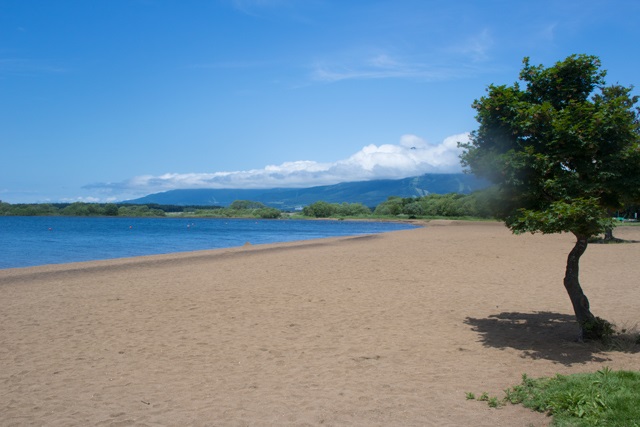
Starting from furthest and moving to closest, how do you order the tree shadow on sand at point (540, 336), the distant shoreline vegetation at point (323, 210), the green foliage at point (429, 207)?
the distant shoreline vegetation at point (323, 210) → the green foliage at point (429, 207) → the tree shadow on sand at point (540, 336)

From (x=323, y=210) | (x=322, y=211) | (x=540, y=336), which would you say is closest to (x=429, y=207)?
(x=323, y=210)

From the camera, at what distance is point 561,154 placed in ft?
25.0

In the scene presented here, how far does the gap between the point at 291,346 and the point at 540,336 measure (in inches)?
187

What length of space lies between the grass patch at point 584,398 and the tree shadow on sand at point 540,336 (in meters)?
1.58

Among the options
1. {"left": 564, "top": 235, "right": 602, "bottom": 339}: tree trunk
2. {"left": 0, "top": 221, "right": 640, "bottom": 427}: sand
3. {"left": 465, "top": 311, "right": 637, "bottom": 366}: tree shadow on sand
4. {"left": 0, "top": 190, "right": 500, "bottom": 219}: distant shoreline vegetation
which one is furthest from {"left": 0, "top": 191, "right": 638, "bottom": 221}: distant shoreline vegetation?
{"left": 564, "top": 235, "right": 602, "bottom": 339}: tree trunk

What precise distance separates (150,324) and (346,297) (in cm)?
537

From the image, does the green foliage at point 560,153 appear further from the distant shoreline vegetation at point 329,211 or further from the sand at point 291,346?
the distant shoreline vegetation at point 329,211

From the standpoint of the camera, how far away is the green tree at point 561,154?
737cm

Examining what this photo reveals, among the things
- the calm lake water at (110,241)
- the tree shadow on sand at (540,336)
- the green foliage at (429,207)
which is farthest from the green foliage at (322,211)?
the tree shadow on sand at (540,336)

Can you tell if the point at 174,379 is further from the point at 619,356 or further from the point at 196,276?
the point at 196,276

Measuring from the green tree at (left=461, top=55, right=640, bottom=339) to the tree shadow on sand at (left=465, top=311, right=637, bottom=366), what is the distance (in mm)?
503

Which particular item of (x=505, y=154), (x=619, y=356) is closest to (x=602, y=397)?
(x=619, y=356)

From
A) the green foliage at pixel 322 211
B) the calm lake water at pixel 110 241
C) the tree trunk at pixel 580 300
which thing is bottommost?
the calm lake water at pixel 110 241

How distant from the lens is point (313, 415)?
5707mm
